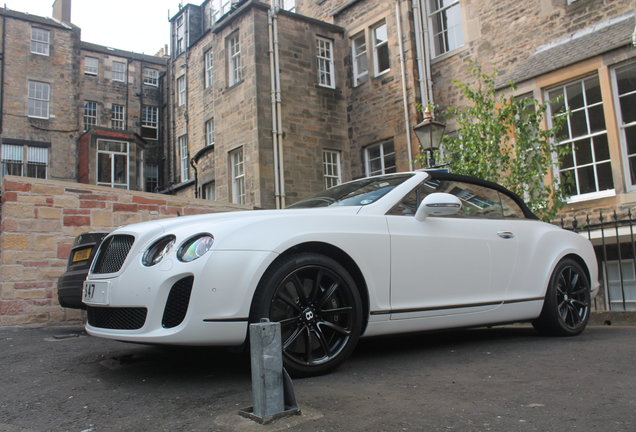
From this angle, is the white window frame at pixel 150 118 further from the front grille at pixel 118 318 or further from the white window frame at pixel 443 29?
the front grille at pixel 118 318

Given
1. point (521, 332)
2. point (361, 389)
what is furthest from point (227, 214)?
point (521, 332)

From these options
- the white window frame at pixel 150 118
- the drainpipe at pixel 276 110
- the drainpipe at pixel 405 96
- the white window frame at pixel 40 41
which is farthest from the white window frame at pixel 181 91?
the drainpipe at pixel 405 96

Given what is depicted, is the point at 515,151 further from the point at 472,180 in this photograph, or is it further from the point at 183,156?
the point at 183,156

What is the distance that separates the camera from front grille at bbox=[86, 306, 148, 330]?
3152 millimetres

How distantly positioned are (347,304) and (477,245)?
1479mm

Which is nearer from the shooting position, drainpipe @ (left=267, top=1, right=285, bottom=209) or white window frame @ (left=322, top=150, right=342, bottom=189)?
drainpipe @ (left=267, top=1, right=285, bottom=209)

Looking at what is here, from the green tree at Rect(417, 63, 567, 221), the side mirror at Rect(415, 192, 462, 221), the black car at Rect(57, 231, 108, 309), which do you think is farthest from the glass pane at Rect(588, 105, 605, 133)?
the black car at Rect(57, 231, 108, 309)

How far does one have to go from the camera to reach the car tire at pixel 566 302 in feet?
16.2

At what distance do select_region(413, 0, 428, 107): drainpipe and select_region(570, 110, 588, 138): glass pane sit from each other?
13.9 feet

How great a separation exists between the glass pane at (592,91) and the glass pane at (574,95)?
0.15m

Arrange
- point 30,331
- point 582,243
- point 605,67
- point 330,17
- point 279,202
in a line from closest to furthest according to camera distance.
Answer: point 582,243, point 30,331, point 605,67, point 279,202, point 330,17

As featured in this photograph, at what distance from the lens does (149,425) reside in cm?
246

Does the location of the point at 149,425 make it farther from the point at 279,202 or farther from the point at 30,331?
the point at 279,202

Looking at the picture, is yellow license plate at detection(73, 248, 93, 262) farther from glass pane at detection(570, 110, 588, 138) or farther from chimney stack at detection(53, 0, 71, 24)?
chimney stack at detection(53, 0, 71, 24)
